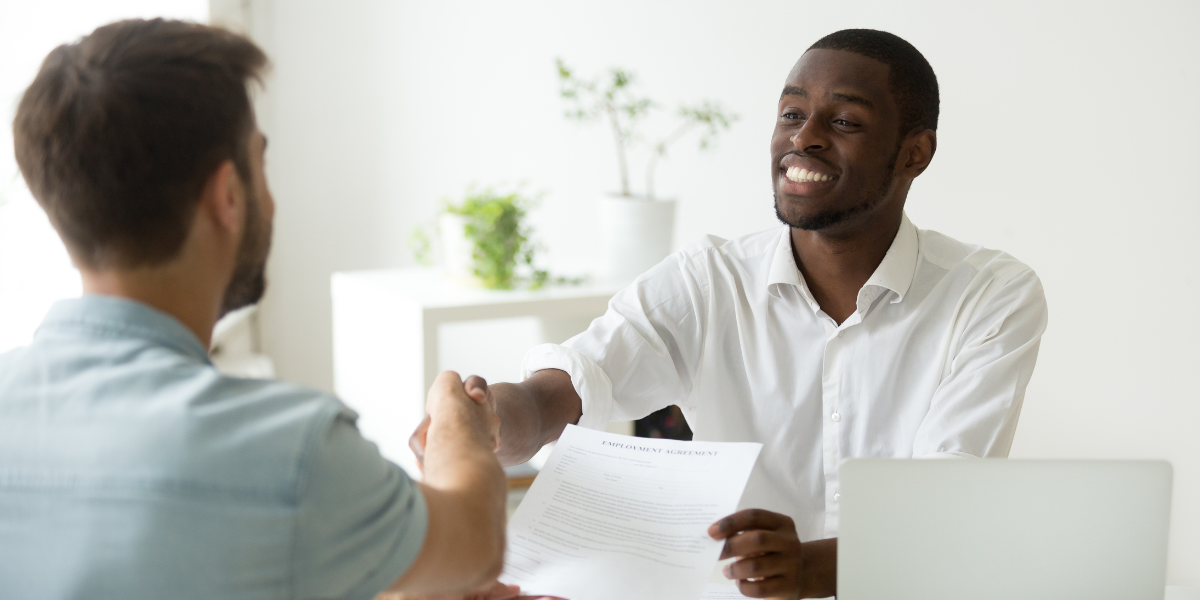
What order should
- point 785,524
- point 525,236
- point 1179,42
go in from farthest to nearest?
point 525,236 < point 1179,42 < point 785,524

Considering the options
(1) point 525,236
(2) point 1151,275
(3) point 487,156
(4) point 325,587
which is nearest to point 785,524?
(4) point 325,587

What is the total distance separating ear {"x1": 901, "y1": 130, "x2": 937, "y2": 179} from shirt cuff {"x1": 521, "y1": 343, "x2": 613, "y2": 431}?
0.63 m

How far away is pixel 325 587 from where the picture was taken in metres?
0.72

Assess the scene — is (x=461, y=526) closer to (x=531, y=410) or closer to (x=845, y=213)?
(x=531, y=410)

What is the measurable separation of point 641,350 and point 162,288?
3.03 ft

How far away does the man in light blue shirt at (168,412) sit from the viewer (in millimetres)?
667

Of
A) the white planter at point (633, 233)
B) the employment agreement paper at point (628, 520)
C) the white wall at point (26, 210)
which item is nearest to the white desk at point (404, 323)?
the white planter at point (633, 233)

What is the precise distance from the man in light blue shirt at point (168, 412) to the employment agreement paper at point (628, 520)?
0.24 meters

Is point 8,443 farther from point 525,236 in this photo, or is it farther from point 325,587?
point 525,236

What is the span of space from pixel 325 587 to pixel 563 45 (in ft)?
9.77

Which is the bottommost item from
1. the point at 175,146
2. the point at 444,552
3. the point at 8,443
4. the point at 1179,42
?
the point at 444,552

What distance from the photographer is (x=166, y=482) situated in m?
0.66

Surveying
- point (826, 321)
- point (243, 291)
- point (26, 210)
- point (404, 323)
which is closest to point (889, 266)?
point (826, 321)

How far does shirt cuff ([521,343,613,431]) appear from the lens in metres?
1.47
